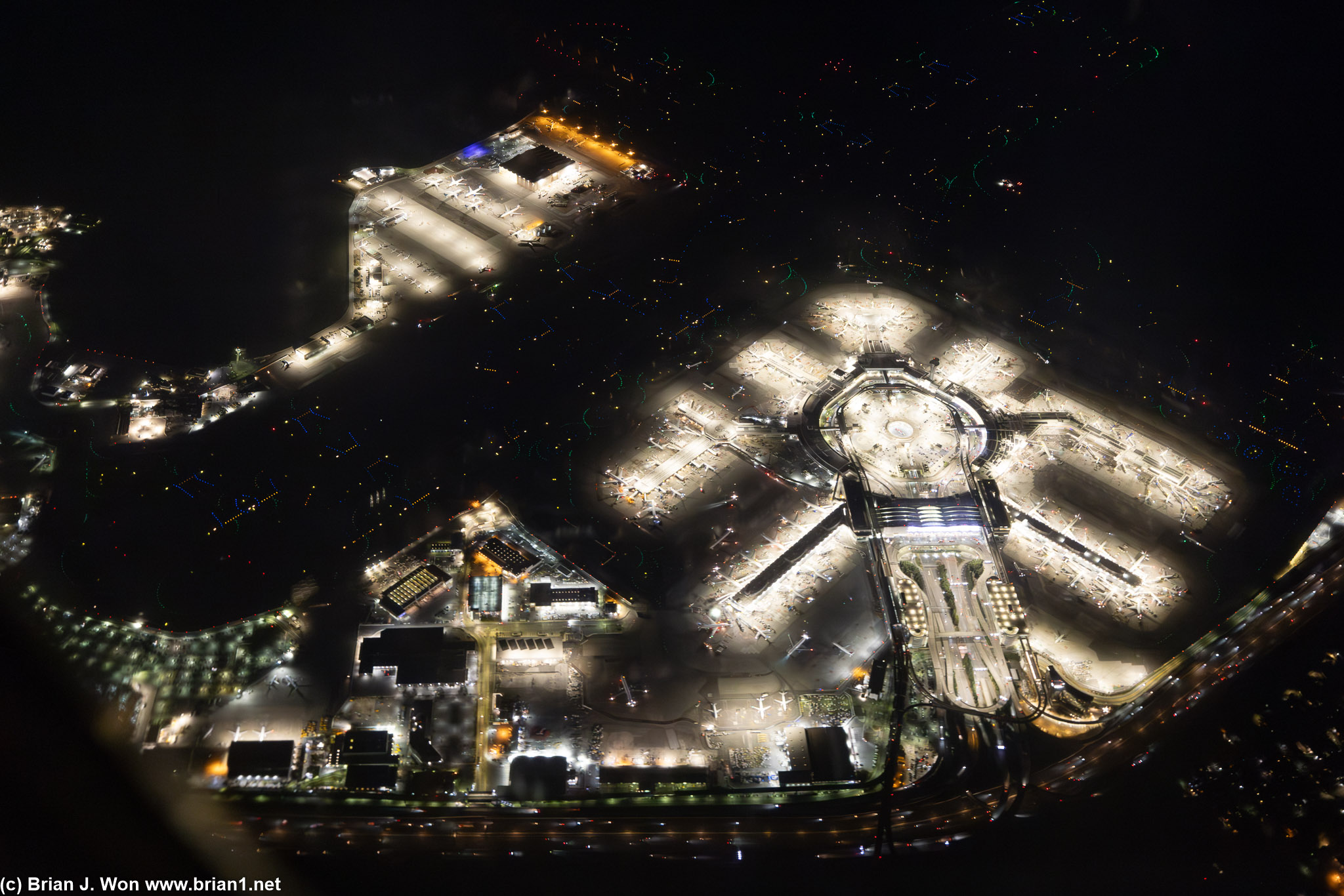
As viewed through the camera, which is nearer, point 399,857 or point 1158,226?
point 399,857

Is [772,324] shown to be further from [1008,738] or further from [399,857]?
[399,857]

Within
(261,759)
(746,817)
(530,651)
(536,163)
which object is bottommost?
(746,817)

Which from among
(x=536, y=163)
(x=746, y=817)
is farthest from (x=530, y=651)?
(x=536, y=163)

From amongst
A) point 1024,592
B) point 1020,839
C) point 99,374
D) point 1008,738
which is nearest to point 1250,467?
point 1024,592

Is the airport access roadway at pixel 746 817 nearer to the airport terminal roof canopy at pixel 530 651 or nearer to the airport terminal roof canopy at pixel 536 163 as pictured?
the airport terminal roof canopy at pixel 530 651

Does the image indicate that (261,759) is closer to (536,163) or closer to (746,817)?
(746,817)

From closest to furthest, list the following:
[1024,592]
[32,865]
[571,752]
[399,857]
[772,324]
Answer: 1. [32,865]
2. [399,857]
3. [571,752]
4. [1024,592]
5. [772,324]

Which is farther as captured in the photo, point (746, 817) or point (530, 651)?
point (530, 651)

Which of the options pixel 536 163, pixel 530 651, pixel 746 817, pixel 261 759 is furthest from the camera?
pixel 536 163
